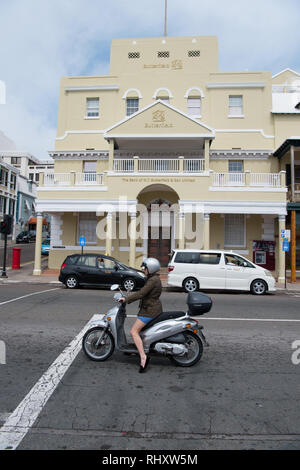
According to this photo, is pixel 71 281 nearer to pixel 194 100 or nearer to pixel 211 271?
pixel 211 271

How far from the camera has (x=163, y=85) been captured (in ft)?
70.7

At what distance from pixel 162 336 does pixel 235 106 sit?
1968cm

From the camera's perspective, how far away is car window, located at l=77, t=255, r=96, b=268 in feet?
46.4

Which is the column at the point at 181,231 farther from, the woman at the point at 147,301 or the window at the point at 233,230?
the woman at the point at 147,301

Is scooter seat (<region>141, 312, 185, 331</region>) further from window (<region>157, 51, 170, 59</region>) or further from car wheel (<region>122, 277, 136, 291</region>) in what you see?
window (<region>157, 51, 170, 59</region>)

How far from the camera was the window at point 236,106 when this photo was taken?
69.3 feet

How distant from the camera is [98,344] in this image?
522 centimetres

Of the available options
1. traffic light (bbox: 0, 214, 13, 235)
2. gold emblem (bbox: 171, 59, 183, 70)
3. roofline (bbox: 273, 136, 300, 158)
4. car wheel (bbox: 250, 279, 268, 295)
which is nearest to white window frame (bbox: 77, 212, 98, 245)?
traffic light (bbox: 0, 214, 13, 235)

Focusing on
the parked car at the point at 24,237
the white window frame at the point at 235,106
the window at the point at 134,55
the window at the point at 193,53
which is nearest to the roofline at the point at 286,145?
the white window frame at the point at 235,106

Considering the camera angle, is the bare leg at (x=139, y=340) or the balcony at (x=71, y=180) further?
the balcony at (x=71, y=180)

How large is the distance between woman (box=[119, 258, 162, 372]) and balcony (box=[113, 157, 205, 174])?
13442mm

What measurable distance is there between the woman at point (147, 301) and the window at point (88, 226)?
15901 millimetres

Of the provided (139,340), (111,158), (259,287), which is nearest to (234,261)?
(259,287)
